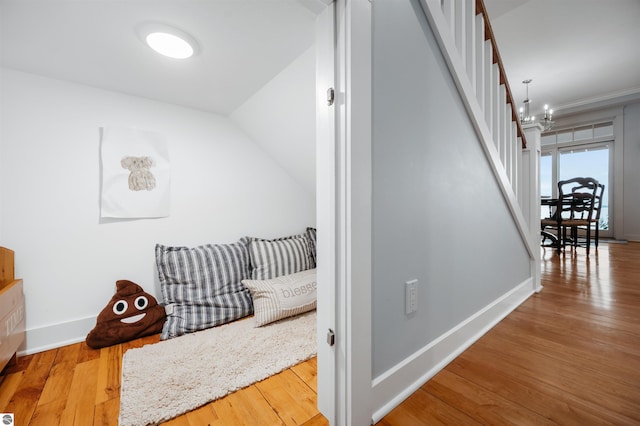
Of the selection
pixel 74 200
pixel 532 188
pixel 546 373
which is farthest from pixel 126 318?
pixel 532 188

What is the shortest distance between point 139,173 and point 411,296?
6.05 ft

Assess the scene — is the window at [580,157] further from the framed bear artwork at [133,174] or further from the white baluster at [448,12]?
the framed bear artwork at [133,174]

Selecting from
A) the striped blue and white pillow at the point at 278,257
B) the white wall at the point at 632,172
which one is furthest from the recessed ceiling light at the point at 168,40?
the white wall at the point at 632,172

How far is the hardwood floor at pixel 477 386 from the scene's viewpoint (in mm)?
Result: 870

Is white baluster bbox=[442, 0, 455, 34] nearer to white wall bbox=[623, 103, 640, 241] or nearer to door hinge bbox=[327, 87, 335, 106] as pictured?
door hinge bbox=[327, 87, 335, 106]

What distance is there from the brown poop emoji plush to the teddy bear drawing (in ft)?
2.06

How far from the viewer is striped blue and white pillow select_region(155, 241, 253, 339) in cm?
163

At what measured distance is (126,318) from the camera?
4.99 ft

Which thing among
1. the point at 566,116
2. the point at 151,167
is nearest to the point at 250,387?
the point at 151,167

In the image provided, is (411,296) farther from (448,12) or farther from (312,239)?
(312,239)

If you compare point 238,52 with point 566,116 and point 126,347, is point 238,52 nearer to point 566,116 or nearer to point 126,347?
point 126,347

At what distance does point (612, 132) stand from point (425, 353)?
6.32 metres

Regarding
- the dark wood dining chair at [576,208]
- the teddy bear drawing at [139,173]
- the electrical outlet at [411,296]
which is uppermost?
the teddy bear drawing at [139,173]

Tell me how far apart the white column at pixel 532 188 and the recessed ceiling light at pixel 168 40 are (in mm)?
2355
